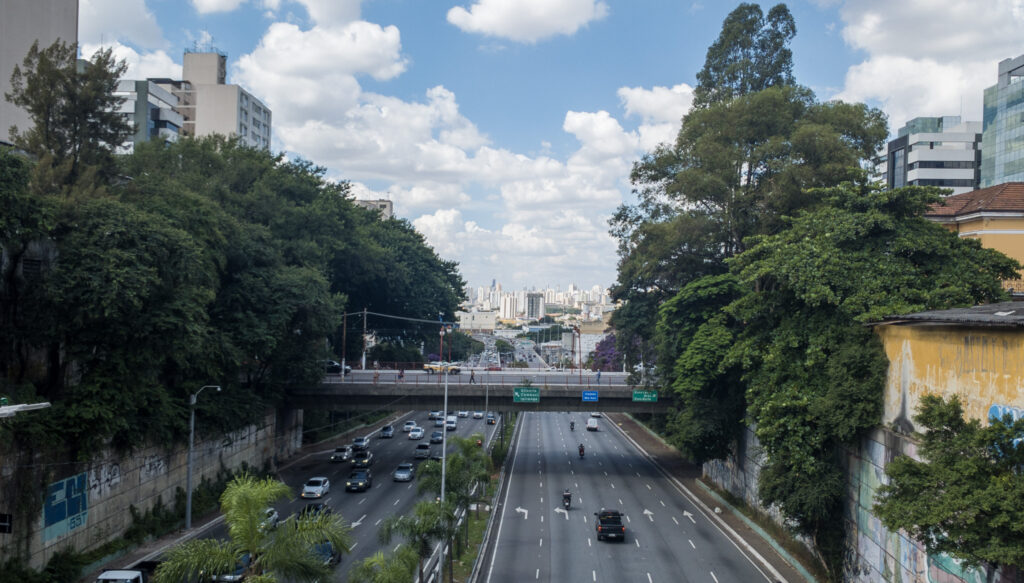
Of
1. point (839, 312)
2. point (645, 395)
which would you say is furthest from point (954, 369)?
point (645, 395)

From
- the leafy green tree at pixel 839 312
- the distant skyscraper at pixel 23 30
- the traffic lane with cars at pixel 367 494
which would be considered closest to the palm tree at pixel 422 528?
the traffic lane with cars at pixel 367 494

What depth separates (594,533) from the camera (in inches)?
1406

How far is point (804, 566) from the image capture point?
96.8 feet

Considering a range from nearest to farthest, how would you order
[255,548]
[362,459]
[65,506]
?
[255,548] < [65,506] < [362,459]

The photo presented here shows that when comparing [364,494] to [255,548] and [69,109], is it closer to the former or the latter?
[69,109]

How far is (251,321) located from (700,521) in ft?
88.5

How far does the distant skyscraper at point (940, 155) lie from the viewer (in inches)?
3381

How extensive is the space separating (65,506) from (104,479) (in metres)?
2.55

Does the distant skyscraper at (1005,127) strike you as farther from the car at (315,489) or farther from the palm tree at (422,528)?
the palm tree at (422,528)

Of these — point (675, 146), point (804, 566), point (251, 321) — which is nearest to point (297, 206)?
point (251, 321)

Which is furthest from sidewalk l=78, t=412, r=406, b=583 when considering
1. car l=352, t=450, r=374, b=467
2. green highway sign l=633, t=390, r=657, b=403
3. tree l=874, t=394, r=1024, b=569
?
green highway sign l=633, t=390, r=657, b=403

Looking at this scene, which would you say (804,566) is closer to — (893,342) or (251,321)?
(893,342)

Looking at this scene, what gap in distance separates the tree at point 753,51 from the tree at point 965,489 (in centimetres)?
4091

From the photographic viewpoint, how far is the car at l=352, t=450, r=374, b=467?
51.1 metres
